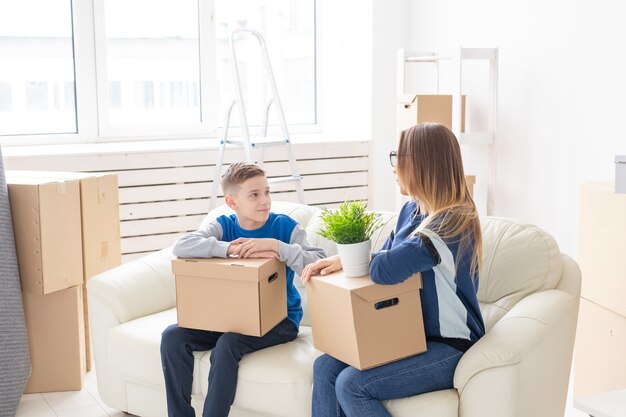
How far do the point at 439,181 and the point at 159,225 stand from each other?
2682mm

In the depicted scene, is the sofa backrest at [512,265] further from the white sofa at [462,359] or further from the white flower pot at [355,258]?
the white flower pot at [355,258]

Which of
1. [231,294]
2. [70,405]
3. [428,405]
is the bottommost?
[70,405]

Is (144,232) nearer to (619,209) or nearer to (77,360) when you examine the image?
(77,360)

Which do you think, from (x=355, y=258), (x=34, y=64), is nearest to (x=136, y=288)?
(x=355, y=258)

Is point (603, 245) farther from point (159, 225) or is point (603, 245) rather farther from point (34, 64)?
point (34, 64)

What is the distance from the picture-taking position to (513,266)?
98.8 inches

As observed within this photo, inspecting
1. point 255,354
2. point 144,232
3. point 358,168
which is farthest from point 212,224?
point 358,168

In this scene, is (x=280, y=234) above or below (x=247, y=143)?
below

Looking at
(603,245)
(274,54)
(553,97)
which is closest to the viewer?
(603,245)

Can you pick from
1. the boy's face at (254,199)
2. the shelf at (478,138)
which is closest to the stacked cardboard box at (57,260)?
the boy's face at (254,199)

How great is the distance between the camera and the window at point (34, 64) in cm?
482

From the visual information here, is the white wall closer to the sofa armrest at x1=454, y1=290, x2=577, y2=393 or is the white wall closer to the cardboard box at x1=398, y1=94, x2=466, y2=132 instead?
the cardboard box at x1=398, y1=94, x2=466, y2=132

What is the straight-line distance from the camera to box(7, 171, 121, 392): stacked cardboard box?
10.0 ft

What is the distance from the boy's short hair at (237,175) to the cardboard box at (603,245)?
3.69 ft
